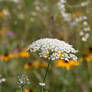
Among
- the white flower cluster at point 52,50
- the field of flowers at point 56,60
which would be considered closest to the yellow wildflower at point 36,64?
the field of flowers at point 56,60

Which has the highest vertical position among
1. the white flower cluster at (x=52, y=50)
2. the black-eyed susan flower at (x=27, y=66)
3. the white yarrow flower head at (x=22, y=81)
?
the white flower cluster at (x=52, y=50)

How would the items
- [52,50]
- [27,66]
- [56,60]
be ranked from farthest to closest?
[27,66]
[56,60]
[52,50]

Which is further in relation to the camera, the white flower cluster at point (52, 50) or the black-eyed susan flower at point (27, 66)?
the black-eyed susan flower at point (27, 66)

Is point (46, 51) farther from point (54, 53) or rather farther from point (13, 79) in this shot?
point (13, 79)

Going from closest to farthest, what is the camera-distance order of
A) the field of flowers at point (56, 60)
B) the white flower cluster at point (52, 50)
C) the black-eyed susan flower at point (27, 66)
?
the white flower cluster at point (52, 50) → the field of flowers at point (56, 60) → the black-eyed susan flower at point (27, 66)

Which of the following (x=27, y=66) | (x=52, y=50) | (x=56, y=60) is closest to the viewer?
(x=52, y=50)

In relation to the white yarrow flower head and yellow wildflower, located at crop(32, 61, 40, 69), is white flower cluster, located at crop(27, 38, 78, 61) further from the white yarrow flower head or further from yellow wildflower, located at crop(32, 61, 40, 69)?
yellow wildflower, located at crop(32, 61, 40, 69)

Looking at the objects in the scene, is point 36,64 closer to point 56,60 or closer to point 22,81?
point 56,60

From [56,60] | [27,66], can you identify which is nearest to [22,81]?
[56,60]

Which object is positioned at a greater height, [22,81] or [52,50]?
[52,50]

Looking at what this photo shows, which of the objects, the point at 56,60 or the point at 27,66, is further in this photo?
the point at 27,66

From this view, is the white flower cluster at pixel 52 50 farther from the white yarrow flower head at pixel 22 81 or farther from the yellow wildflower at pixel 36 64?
the yellow wildflower at pixel 36 64

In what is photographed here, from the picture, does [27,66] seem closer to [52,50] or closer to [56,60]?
[56,60]

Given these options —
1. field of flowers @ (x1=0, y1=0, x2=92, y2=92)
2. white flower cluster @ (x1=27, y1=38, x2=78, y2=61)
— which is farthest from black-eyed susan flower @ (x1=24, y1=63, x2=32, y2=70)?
white flower cluster @ (x1=27, y1=38, x2=78, y2=61)
